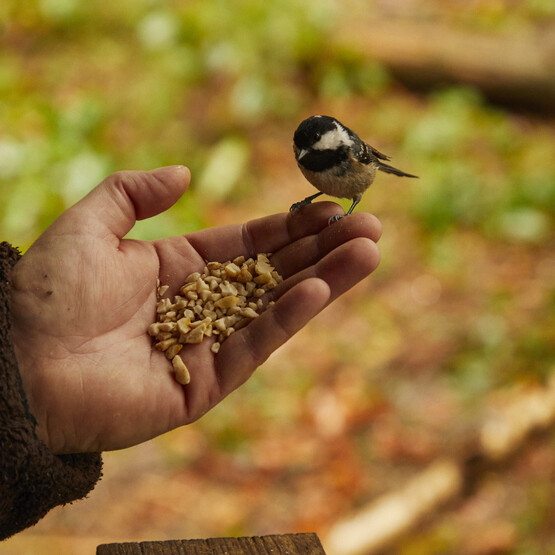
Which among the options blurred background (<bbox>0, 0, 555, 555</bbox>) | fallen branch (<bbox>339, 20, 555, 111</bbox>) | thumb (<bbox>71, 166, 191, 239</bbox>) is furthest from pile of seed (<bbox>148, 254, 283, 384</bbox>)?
fallen branch (<bbox>339, 20, 555, 111</bbox>)

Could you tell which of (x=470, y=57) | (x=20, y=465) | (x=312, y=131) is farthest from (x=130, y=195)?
(x=470, y=57)

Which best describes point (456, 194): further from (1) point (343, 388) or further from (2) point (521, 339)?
(1) point (343, 388)

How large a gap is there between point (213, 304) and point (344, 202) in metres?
3.16

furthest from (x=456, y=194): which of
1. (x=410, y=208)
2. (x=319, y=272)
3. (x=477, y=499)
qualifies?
(x=319, y=272)

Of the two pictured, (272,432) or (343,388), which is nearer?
(272,432)

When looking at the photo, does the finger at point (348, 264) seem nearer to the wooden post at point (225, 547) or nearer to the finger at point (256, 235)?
the finger at point (256, 235)

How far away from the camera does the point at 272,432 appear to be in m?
3.81

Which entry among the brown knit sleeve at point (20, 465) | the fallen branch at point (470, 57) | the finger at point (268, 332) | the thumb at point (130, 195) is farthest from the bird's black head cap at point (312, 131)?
the fallen branch at point (470, 57)

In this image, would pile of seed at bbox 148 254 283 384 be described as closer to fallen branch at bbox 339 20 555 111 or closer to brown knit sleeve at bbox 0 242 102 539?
brown knit sleeve at bbox 0 242 102 539

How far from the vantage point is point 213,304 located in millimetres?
2312

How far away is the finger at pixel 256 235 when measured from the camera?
7.98ft

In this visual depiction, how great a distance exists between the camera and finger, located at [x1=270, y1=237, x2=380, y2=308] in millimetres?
2008

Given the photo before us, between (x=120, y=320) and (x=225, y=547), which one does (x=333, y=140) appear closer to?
(x=120, y=320)

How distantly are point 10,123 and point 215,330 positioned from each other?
13.3 feet
